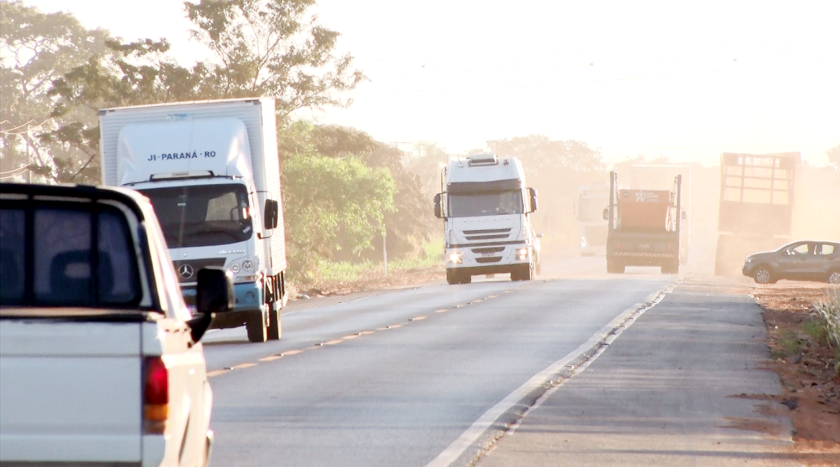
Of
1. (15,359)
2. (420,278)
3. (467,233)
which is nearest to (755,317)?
(467,233)

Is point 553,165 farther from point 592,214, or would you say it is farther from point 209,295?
point 209,295

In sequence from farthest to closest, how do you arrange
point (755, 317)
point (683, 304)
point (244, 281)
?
point (683, 304), point (755, 317), point (244, 281)

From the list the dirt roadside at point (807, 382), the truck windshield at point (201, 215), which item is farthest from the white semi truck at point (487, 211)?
the truck windshield at point (201, 215)

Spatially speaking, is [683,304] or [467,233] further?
[467,233]

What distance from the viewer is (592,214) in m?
64.2

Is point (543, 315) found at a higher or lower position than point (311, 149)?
lower

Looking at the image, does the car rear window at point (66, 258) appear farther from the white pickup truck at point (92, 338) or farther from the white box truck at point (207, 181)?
the white box truck at point (207, 181)

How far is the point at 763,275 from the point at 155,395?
117 feet

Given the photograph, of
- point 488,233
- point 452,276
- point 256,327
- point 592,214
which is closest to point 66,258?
point 256,327

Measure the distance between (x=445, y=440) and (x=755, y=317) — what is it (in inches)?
567

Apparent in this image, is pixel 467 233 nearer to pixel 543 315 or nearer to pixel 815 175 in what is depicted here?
pixel 543 315

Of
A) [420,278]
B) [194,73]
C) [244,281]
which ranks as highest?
[194,73]

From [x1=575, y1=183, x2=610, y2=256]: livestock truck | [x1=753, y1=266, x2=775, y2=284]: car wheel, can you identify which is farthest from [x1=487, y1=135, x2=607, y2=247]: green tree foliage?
[x1=753, y1=266, x2=775, y2=284]: car wheel

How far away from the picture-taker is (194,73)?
41.0m
